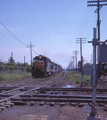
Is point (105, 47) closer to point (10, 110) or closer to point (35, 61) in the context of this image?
point (10, 110)

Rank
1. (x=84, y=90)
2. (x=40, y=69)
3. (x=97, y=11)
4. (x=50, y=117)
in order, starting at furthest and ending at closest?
(x=40, y=69)
(x=97, y=11)
(x=84, y=90)
(x=50, y=117)

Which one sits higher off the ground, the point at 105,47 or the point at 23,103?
the point at 105,47

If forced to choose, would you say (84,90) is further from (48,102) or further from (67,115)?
(67,115)

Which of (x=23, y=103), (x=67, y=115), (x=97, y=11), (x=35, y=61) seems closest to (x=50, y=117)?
(x=67, y=115)

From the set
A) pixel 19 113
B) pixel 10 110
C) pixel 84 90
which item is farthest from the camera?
pixel 84 90

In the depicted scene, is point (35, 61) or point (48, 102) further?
point (35, 61)

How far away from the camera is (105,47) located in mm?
5406

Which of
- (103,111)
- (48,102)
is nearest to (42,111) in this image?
(48,102)

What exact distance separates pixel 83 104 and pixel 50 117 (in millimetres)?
2296

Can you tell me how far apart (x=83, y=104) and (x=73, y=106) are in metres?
0.47

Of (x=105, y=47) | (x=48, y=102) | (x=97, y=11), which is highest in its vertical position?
(x=97, y=11)

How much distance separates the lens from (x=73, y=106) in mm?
7973

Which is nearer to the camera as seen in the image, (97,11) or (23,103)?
(23,103)

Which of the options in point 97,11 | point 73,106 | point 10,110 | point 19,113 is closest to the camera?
point 19,113
